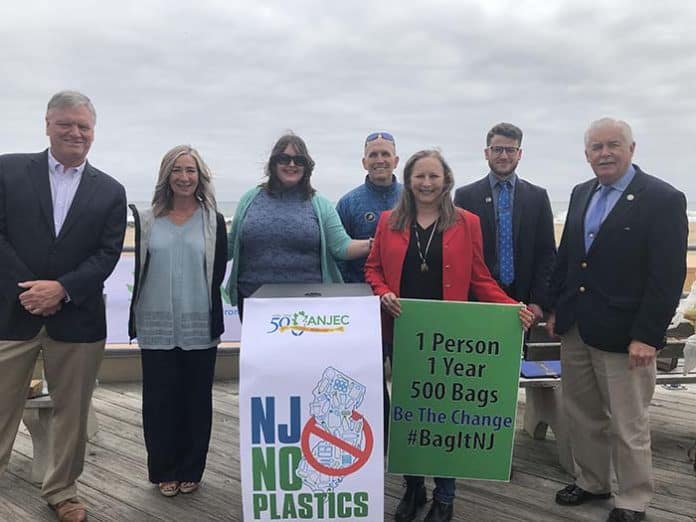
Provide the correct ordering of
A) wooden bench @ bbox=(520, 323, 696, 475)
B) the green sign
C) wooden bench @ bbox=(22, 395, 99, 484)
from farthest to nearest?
1. wooden bench @ bbox=(520, 323, 696, 475)
2. wooden bench @ bbox=(22, 395, 99, 484)
3. the green sign

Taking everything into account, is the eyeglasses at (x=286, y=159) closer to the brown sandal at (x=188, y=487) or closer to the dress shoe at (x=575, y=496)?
the brown sandal at (x=188, y=487)

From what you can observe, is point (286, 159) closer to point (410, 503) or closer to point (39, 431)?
point (410, 503)

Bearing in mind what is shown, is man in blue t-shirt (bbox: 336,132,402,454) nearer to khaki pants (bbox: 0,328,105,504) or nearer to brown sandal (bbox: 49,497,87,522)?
khaki pants (bbox: 0,328,105,504)

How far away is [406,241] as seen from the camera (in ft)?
8.84

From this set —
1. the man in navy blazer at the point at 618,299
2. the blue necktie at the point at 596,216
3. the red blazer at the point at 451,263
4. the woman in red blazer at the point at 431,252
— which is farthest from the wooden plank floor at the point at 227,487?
the blue necktie at the point at 596,216

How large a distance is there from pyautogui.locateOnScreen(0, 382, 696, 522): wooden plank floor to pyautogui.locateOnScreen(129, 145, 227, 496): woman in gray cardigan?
231 millimetres

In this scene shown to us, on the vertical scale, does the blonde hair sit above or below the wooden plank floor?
above

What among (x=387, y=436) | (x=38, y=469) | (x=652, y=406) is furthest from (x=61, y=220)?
(x=652, y=406)

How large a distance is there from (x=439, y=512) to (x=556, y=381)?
1224mm

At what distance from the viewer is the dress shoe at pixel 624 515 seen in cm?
280

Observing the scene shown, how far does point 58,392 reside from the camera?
2.77 meters

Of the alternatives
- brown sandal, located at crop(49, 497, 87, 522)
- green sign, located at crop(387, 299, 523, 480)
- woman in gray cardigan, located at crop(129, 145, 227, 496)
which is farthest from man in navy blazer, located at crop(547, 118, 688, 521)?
brown sandal, located at crop(49, 497, 87, 522)

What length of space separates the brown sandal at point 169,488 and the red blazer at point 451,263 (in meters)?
1.34

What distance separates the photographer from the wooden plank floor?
2938 millimetres
